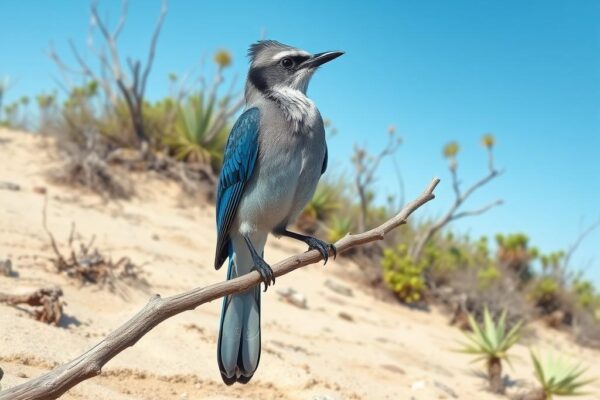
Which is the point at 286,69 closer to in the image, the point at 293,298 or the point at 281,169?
the point at 281,169

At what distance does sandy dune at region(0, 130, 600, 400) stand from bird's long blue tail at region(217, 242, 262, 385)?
72 cm

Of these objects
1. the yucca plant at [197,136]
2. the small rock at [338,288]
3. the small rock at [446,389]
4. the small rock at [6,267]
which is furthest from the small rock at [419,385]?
the yucca plant at [197,136]

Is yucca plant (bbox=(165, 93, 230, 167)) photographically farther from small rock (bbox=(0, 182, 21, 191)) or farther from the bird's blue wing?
the bird's blue wing

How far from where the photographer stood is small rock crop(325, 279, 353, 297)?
882 cm

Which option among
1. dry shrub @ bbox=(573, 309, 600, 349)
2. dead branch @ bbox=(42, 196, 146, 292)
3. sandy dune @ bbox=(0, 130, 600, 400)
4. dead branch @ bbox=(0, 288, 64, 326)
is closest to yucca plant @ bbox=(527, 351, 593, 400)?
sandy dune @ bbox=(0, 130, 600, 400)

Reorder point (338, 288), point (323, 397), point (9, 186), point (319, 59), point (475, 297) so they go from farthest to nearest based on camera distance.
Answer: point (475, 297) < point (338, 288) < point (9, 186) < point (323, 397) < point (319, 59)

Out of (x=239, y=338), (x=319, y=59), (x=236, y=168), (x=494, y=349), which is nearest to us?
(x=239, y=338)

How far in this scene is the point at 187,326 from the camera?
4.78 m

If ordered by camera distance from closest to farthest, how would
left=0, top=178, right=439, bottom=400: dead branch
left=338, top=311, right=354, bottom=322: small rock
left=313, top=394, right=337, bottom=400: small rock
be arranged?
left=0, top=178, right=439, bottom=400: dead branch → left=313, top=394, right=337, bottom=400: small rock → left=338, top=311, right=354, bottom=322: small rock

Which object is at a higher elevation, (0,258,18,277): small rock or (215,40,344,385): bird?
(215,40,344,385): bird

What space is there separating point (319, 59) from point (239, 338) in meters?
1.69

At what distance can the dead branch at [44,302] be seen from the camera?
411cm

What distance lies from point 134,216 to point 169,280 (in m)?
2.64

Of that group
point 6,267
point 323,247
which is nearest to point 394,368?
point 323,247
